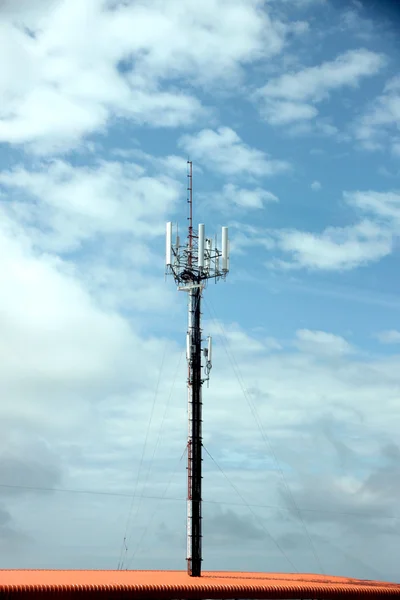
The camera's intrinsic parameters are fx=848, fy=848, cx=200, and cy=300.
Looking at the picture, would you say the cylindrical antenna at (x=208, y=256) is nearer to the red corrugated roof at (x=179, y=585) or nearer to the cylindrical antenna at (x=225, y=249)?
the cylindrical antenna at (x=225, y=249)

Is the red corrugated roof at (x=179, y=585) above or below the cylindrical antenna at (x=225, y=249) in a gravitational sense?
below

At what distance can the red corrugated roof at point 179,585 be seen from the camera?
1929 inches

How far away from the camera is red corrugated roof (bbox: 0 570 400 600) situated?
49.0m

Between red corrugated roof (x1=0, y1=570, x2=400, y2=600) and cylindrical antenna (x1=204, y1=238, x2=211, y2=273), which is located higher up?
cylindrical antenna (x1=204, y1=238, x2=211, y2=273)

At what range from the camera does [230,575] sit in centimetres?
6128

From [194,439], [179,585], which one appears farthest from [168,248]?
[179,585]

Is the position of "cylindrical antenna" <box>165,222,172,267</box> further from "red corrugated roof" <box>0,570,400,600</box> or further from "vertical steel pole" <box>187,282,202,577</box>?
"red corrugated roof" <box>0,570,400,600</box>

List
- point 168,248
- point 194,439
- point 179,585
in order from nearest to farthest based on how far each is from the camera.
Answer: point 179,585 → point 194,439 → point 168,248

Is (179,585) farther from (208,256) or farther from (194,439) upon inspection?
(208,256)

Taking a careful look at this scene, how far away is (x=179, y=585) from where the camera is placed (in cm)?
5228

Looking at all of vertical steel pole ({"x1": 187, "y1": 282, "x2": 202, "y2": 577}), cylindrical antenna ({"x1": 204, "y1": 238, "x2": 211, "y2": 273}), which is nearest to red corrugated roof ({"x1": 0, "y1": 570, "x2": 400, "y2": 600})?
vertical steel pole ({"x1": 187, "y1": 282, "x2": 202, "y2": 577})

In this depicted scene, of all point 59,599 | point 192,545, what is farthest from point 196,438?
point 59,599

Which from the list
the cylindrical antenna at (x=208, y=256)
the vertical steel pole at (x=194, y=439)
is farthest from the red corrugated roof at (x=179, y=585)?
the cylindrical antenna at (x=208, y=256)

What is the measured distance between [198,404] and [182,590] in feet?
46.7
